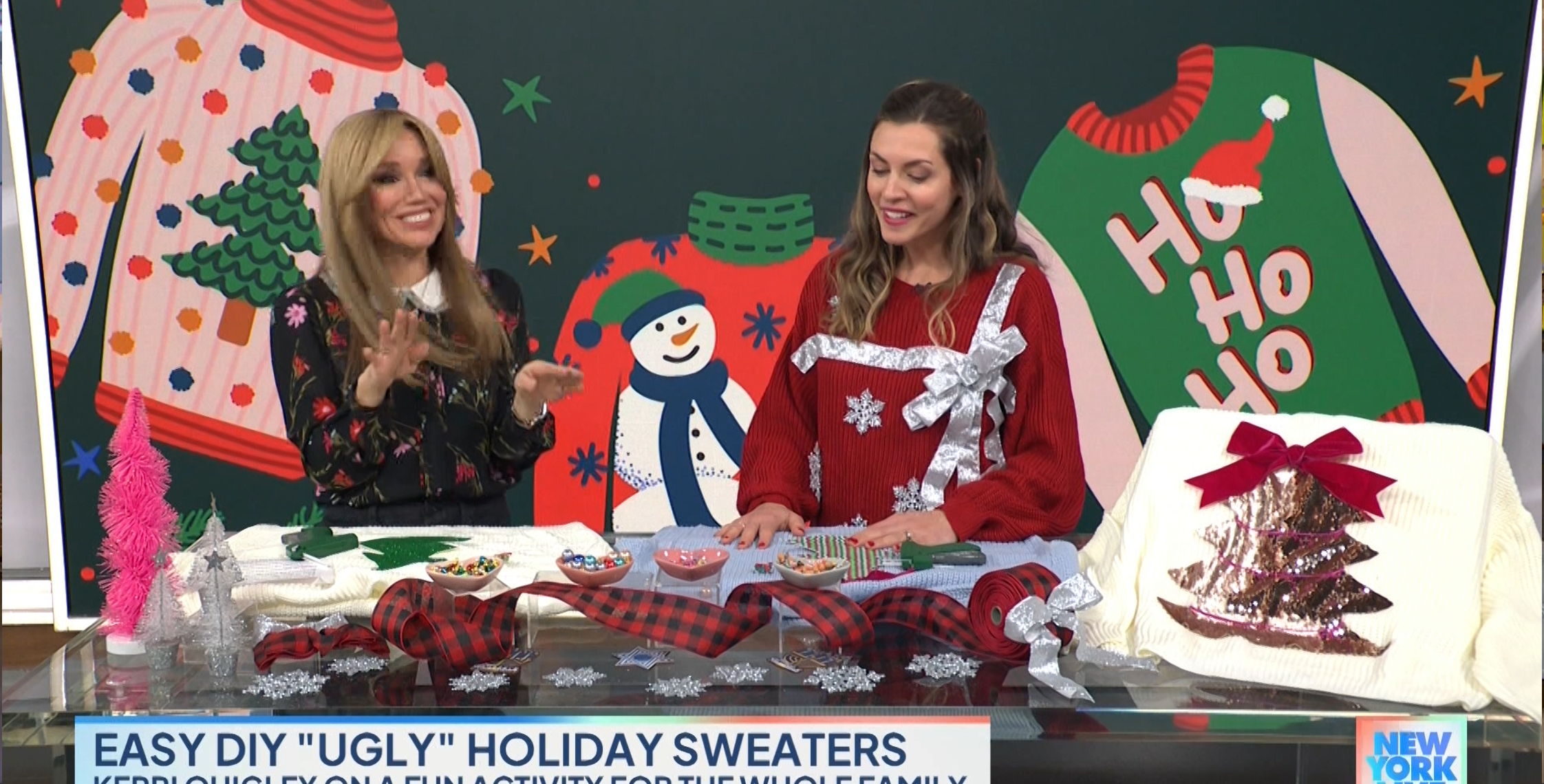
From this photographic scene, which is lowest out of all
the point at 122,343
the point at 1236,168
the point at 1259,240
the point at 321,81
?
the point at 122,343

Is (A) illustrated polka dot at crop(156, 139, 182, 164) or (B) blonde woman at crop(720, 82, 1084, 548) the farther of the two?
(A) illustrated polka dot at crop(156, 139, 182, 164)

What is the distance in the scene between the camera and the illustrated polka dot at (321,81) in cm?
465

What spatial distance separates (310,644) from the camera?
1.97m

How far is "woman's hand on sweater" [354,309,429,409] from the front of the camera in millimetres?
2658

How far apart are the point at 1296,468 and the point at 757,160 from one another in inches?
114

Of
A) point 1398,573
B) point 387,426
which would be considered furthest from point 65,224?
point 1398,573

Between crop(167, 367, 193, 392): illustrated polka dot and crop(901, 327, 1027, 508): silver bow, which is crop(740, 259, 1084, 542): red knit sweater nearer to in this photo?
crop(901, 327, 1027, 508): silver bow

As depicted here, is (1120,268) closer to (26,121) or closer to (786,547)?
(786,547)

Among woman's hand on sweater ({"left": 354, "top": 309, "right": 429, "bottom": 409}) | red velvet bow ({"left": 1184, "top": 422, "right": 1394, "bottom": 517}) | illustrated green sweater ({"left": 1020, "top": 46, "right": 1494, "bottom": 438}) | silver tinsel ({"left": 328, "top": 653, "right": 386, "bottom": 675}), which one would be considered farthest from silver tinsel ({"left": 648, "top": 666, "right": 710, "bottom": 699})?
illustrated green sweater ({"left": 1020, "top": 46, "right": 1494, "bottom": 438})

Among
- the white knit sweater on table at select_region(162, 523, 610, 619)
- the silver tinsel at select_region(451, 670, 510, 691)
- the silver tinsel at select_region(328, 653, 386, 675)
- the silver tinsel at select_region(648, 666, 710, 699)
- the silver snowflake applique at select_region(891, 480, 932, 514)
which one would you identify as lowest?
the silver tinsel at select_region(648, 666, 710, 699)

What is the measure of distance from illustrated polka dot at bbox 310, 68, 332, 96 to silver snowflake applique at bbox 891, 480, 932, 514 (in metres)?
2.82

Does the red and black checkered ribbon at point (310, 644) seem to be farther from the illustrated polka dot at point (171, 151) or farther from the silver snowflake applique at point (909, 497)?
the illustrated polka dot at point (171, 151)

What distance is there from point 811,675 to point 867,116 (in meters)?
3.11

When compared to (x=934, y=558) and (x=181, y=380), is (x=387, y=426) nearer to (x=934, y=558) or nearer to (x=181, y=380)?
(x=934, y=558)
